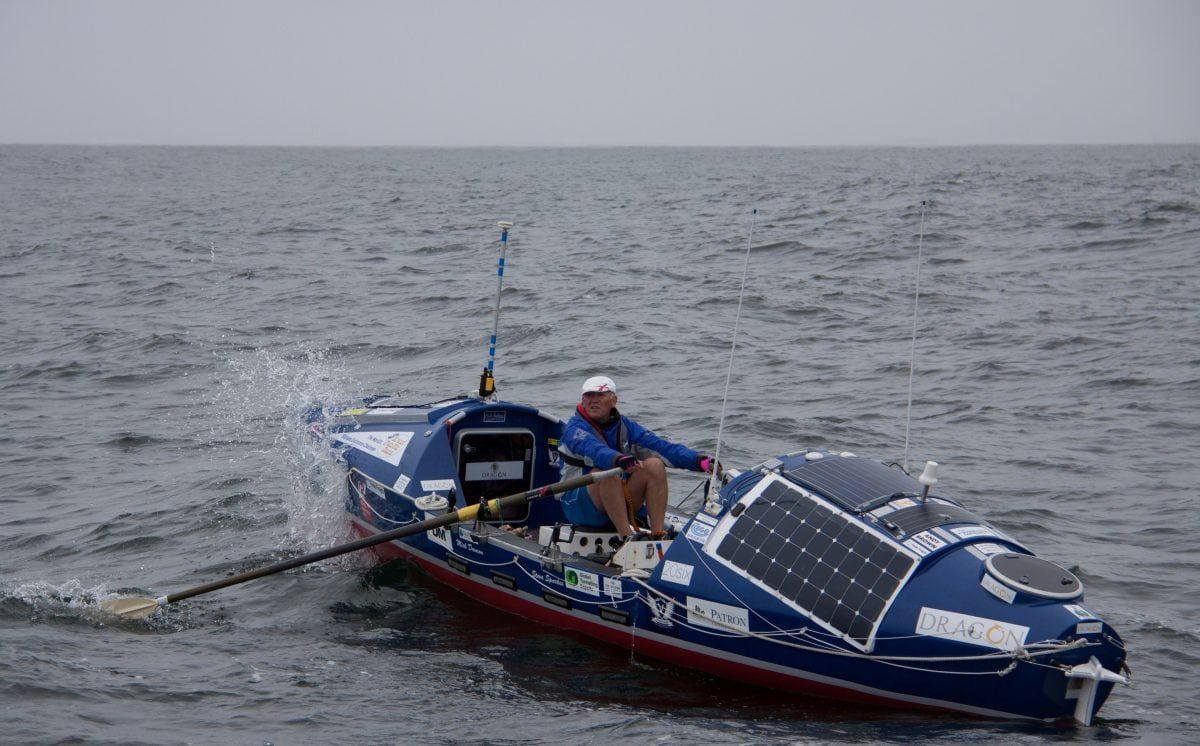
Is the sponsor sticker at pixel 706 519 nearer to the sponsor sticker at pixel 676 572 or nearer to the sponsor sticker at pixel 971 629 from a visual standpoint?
the sponsor sticker at pixel 676 572

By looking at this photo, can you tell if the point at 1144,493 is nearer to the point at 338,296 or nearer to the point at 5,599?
the point at 5,599

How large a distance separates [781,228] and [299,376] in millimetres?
20902

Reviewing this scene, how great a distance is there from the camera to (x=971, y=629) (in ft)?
24.5

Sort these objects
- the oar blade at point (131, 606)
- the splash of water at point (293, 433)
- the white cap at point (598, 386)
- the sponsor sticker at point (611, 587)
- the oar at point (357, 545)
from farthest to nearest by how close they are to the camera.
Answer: the splash of water at point (293, 433) → the oar blade at point (131, 606) → the white cap at point (598, 386) → the oar at point (357, 545) → the sponsor sticker at point (611, 587)

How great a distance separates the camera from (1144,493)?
13.0 meters

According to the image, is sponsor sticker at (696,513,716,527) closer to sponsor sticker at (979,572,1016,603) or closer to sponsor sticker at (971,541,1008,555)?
sponsor sticker at (971,541,1008,555)

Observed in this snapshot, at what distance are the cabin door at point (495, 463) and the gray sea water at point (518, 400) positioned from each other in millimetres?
1006

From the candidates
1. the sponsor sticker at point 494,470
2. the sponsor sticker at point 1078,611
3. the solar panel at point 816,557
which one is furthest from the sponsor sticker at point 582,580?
the sponsor sticker at point 1078,611

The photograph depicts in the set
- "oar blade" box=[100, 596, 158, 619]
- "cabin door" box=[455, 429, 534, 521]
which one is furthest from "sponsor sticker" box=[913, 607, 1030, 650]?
"oar blade" box=[100, 596, 158, 619]

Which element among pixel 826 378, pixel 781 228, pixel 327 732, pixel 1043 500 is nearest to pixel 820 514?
pixel 327 732

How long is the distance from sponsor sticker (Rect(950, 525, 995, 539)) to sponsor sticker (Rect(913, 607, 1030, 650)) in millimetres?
693

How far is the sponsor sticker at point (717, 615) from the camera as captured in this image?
834 centimetres

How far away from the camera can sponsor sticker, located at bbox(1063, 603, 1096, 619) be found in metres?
7.32

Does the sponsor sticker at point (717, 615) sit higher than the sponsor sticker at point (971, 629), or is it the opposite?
the sponsor sticker at point (971, 629)
